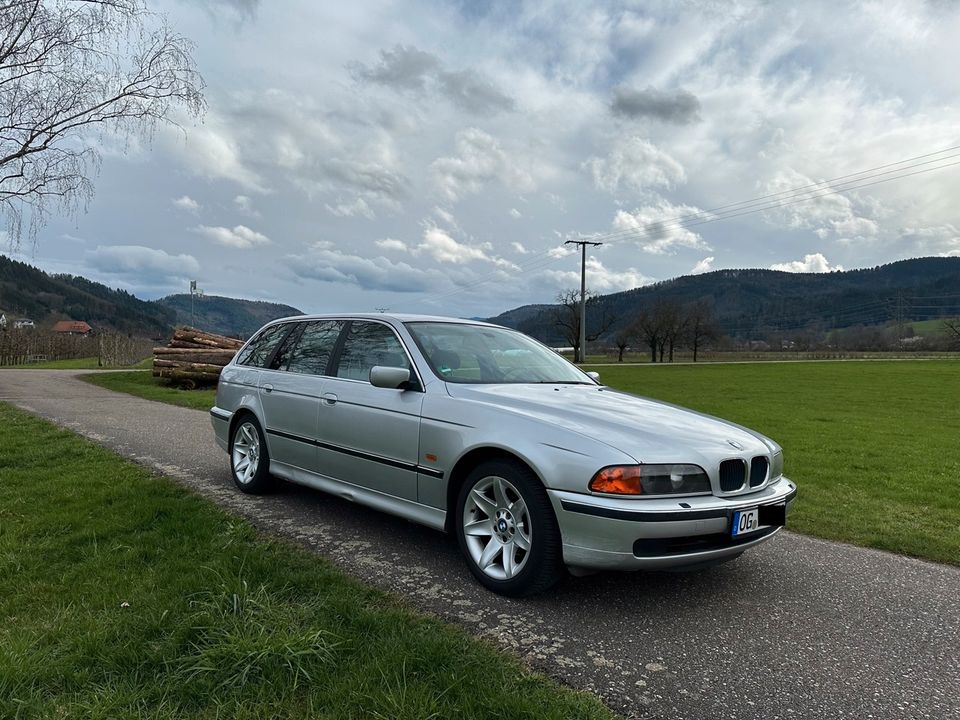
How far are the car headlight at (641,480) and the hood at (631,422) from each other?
5cm

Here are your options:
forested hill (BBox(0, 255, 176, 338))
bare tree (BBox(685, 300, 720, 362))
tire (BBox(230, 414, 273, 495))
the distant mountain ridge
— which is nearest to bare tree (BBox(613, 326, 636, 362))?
bare tree (BBox(685, 300, 720, 362))

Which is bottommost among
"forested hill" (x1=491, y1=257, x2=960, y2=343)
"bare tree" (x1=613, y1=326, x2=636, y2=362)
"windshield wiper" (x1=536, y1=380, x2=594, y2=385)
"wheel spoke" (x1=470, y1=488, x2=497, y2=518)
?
"wheel spoke" (x1=470, y1=488, x2=497, y2=518)

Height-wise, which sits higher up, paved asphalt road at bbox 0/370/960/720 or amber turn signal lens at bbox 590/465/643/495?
amber turn signal lens at bbox 590/465/643/495

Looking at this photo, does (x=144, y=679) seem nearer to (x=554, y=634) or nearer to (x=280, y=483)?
(x=554, y=634)

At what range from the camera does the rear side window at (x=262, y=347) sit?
18.3 feet

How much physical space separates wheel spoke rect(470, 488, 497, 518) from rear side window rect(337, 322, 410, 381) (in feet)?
3.60

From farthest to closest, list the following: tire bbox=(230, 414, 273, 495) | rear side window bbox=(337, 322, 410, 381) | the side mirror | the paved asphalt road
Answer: tire bbox=(230, 414, 273, 495)
rear side window bbox=(337, 322, 410, 381)
the side mirror
the paved asphalt road

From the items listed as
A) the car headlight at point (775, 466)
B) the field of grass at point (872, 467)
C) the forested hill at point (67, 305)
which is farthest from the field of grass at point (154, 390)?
the forested hill at point (67, 305)

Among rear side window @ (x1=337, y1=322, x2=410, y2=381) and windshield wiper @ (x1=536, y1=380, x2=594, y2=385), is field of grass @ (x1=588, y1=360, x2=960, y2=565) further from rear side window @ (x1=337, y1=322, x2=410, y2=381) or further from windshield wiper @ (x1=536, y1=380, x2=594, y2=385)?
rear side window @ (x1=337, y1=322, x2=410, y2=381)

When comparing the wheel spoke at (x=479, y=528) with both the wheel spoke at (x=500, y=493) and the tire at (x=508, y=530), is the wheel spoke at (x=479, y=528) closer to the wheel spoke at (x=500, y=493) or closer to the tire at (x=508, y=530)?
the tire at (x=508, y=530)

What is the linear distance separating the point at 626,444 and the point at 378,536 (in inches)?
82.1

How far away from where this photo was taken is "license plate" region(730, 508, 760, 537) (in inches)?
120

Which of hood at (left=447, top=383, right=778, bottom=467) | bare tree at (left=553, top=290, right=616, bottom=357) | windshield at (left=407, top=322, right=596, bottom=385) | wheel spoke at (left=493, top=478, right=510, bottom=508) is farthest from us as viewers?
bare tree at (left=553, top=290, right=616, bottom=357)

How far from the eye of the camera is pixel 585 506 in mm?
2912
